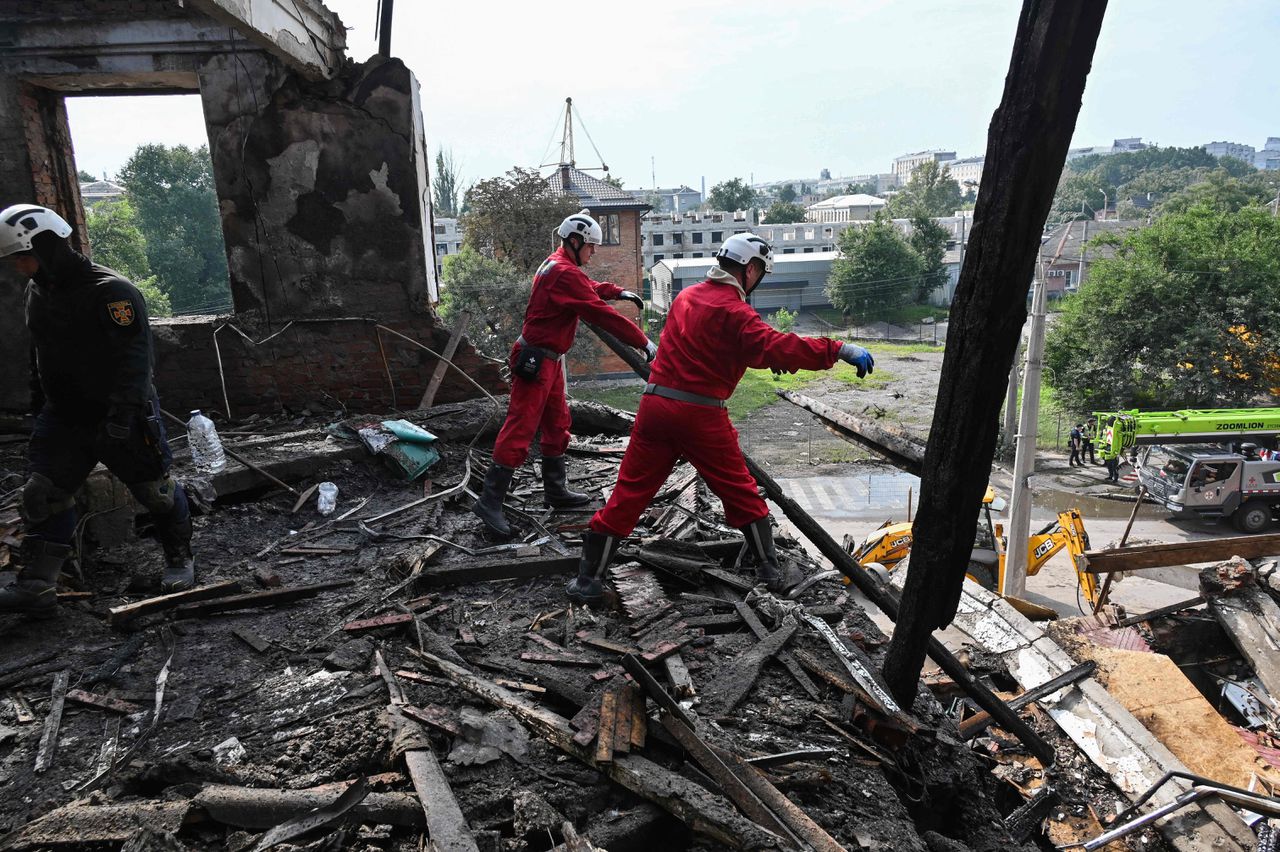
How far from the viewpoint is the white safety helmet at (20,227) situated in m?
3.62

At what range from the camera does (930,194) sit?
8256 centimetres

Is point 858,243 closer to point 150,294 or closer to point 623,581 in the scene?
point 150,294

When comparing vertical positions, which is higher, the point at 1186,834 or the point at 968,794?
the point at 968,794

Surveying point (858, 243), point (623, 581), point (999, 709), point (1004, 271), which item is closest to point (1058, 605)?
point (999, 709)

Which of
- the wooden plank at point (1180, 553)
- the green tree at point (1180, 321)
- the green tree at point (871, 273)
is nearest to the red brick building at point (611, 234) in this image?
the green tree at point (1180, 321)

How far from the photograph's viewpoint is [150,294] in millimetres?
37281

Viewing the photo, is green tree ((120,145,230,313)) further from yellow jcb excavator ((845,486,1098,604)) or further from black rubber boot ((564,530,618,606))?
black rubber boot ((564,530,618,606))

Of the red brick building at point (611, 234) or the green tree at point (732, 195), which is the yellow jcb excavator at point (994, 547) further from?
the green tree at point (732, 195)

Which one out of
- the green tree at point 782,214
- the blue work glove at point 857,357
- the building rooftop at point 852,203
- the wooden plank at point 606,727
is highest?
the building rooftop at point 852,203

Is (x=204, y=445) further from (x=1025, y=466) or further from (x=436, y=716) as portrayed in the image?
(x=1025, y=466)

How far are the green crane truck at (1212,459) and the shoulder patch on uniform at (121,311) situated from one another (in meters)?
19.1

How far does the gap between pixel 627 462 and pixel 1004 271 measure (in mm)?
2185

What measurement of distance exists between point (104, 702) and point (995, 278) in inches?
144

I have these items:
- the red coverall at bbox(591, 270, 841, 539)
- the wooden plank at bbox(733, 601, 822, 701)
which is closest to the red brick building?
the red coverall at bbox(591, 270, 841, 539)
